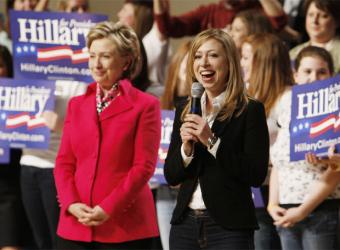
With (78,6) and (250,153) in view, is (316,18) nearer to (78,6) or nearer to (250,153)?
(78,6)

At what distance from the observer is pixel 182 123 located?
362 centimetres

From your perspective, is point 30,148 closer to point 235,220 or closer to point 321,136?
point 321,136

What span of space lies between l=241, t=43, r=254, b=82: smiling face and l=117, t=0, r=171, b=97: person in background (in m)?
1.05

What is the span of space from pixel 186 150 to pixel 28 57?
2.29 metres

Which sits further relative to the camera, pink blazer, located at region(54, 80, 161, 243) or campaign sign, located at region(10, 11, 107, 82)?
campaign sign, located at region(10, 11, 107, 82)

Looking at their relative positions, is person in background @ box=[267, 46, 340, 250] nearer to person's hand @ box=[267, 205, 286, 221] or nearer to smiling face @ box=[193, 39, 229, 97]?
person's hand @ box=[267, 205, 286, 221]

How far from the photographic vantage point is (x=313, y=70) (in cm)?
479

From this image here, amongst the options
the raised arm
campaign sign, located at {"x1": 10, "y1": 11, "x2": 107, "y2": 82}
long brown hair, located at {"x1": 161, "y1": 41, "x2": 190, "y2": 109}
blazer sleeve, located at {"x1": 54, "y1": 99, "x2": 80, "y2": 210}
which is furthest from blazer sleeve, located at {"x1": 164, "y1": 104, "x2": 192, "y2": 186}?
the raised arm

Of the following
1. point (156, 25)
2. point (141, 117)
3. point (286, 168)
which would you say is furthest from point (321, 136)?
point (156, 25)

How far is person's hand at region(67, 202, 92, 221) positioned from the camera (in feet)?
12.9

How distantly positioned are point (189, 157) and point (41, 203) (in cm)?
214

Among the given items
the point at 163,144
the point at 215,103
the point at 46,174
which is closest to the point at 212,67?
the point at 215,103

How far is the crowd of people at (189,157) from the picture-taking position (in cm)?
349

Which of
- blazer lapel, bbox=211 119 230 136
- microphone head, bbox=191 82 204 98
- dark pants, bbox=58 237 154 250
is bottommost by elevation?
dark pants, bbox=58 237 154 250
